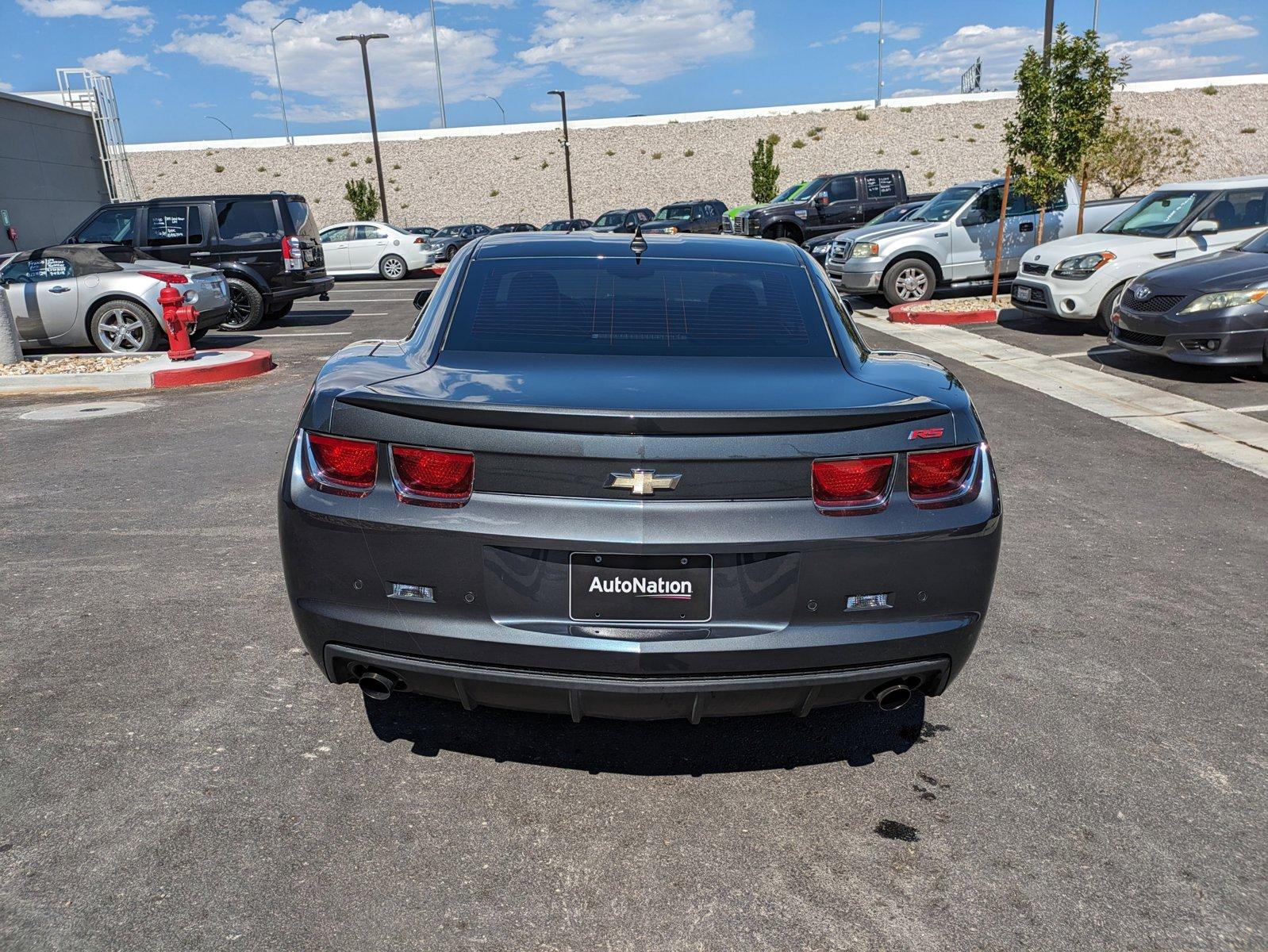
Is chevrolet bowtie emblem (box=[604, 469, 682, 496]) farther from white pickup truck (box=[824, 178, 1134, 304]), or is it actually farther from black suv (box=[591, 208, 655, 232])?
black suv (box=[591, 208, 655, 232])

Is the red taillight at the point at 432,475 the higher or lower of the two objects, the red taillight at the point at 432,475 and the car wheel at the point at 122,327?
the higher

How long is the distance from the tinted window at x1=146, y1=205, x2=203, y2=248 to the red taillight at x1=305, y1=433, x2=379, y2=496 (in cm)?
1395

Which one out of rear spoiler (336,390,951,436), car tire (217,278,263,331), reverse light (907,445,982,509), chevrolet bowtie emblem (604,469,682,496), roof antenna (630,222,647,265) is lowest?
car tire (217,278,263,331)

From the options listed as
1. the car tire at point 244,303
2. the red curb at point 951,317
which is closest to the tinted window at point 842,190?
the red curb at point 951,317

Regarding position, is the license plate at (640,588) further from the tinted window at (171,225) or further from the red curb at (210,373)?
the tinted window at (171,225)

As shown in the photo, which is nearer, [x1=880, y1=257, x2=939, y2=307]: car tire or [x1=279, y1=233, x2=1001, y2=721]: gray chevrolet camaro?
[x1=279, y1=233, x2=1001, y2=721]: gray chevrolet camaro

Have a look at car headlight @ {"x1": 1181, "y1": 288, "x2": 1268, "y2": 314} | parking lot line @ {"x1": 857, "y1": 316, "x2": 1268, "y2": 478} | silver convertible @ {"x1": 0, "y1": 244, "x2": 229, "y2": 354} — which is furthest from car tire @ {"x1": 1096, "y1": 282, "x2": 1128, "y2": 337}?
silver convertible @ {"x1": 0, "y1": 244, "x2": 229, "y2": 354}

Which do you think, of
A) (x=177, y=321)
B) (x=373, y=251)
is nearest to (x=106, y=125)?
(x=373, y=251)

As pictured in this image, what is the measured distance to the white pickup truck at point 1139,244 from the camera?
39.5 feet

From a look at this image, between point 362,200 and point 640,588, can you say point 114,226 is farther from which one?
point 362,200

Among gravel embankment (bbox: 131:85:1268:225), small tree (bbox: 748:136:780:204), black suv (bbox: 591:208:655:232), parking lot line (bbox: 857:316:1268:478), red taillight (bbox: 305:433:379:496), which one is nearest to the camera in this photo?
red taillight (bbox: 305:433:379:496)

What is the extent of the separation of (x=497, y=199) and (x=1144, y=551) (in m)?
68.1

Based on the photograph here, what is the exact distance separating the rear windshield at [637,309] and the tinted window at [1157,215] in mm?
11193

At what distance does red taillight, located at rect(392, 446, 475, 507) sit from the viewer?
2549 mm
